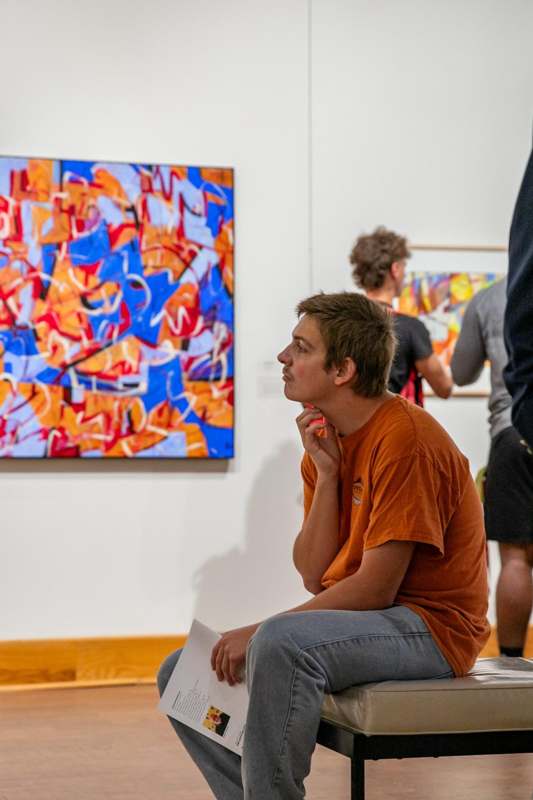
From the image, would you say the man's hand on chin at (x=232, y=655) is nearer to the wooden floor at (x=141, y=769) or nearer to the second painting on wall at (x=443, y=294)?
the wooden floor at (x=141, y=769)

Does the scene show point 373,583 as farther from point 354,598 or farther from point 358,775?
point 358,775

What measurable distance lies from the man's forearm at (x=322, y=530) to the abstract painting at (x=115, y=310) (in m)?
2.34

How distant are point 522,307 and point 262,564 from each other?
353 centimetres

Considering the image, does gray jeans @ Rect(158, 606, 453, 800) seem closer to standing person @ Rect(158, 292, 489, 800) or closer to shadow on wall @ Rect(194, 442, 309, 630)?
standing person @ Rect(158, 292, 489, 800)

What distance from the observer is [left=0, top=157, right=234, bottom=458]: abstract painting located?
15.0 feet

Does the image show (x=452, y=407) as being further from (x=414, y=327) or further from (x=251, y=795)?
(x=251, y=795)

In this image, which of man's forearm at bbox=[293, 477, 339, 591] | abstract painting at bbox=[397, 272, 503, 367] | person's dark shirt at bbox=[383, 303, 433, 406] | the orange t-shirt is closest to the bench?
the orange t-shirt

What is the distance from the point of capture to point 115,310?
4.66 meters

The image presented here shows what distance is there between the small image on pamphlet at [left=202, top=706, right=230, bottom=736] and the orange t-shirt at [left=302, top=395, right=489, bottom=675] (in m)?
0.35

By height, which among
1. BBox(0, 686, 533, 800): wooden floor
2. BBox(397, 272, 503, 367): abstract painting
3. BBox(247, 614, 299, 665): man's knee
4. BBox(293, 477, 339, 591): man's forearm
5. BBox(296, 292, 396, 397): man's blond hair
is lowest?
BBox(0, 686, 533, 800): wooden floor

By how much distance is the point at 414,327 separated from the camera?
164 inches

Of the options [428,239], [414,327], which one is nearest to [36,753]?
[414,327]

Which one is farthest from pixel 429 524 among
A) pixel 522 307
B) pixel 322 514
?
pixel 522 307

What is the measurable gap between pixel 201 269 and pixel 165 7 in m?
1.12
